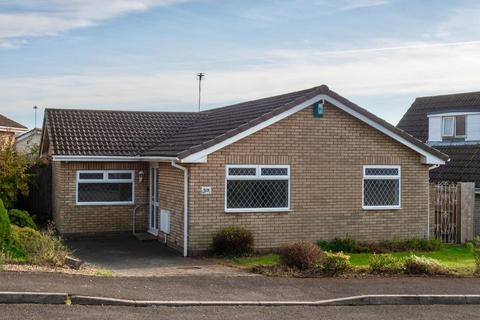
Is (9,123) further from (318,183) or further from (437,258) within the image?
(437,258)

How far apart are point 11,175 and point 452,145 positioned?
16465 mm

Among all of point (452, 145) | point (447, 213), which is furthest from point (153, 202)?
point (452, 145)

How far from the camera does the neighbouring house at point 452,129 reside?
24562 mm

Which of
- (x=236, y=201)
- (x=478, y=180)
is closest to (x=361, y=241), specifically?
(x=236, y=201)

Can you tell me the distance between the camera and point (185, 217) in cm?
1728

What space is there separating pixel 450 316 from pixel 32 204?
56.1ft

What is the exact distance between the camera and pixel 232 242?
56.1 ft

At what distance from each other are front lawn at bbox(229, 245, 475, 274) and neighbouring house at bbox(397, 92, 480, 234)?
14.8 feet

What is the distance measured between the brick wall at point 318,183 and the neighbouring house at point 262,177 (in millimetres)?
27

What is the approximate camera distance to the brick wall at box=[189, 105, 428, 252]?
17438mm

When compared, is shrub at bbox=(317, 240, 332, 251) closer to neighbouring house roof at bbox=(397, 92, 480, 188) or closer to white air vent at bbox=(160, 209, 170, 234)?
white air vent at bbox=(160, 209, 170, 234)

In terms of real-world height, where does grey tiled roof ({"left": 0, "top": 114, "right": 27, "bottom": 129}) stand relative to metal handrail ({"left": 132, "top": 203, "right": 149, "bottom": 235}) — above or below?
above

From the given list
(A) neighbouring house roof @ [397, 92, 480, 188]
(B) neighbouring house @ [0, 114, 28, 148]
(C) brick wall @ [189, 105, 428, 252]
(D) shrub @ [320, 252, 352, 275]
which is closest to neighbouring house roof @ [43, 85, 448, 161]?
(C) brick wall @ [189, 105, 428, 252]

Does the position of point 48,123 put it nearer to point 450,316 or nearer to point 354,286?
point 354,286
